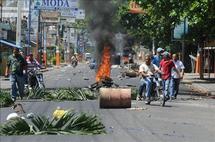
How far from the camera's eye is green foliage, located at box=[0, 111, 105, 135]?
12.6 metres

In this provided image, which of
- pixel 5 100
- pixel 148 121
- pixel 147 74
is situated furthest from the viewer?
pixel 147 74


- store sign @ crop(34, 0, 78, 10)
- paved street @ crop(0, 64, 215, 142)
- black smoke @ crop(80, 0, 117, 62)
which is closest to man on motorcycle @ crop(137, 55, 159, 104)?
paved street @ crop(0, 64, 215, 142)

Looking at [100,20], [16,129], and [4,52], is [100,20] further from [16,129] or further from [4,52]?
[4,52]

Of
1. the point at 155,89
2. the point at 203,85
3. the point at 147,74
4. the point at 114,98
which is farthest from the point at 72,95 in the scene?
the point at 203,85

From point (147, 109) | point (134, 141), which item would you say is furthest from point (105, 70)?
point (134, 141)

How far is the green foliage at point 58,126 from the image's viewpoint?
1257 centimetres

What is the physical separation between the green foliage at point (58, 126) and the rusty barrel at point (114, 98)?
5338 millimetres

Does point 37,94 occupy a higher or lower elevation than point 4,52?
lower

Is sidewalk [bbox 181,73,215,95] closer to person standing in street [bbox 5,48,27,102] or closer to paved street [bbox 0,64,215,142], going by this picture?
paved street [bbox 0,64,215,142]

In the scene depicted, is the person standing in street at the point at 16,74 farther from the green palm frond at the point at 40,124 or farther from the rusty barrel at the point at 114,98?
the green palm frond at the point at 40,124

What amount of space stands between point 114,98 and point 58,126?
5942 mm

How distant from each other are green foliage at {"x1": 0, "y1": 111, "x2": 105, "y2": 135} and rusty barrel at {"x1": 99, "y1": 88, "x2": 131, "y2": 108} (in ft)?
17.5

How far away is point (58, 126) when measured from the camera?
505 inches

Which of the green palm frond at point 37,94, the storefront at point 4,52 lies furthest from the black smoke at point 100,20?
the storefront at point 4,52
